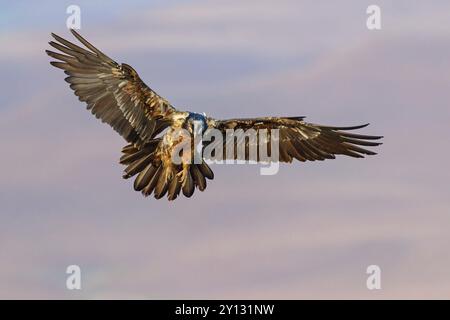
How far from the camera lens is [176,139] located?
60.2 feet

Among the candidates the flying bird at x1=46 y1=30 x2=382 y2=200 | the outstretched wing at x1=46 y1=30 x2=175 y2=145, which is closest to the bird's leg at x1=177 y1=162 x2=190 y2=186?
the flying bird at x1=46 y1=30 x2=382 y2=200

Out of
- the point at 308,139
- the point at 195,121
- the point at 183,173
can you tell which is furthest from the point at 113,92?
the point at 308,139

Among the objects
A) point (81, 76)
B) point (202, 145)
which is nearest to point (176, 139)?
point (202, 145)

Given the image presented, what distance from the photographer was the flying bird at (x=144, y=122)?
18422 mm

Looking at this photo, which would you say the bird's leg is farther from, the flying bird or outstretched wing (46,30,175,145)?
outstretched wing (46,30,175,145)

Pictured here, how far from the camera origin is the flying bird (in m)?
18.4

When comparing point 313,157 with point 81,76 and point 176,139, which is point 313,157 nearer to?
point 176,139

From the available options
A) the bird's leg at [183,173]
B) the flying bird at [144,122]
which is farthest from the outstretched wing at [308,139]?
the bird's leg at [183,173]

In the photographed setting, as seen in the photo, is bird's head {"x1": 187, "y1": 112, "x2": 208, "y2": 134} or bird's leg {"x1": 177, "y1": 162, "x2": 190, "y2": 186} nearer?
bird's head {"x1": 187, "y1": 112, "x2": 208, "y2": 134}

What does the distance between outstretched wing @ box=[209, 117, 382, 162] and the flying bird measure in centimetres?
2

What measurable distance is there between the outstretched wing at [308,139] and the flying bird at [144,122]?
21 mm

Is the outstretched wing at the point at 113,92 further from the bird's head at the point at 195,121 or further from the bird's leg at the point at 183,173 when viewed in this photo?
the bird's leg at the point at 183,173

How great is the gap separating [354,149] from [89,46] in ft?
19.0

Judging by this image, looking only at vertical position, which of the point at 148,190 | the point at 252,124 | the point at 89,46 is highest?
the point at 89,46
